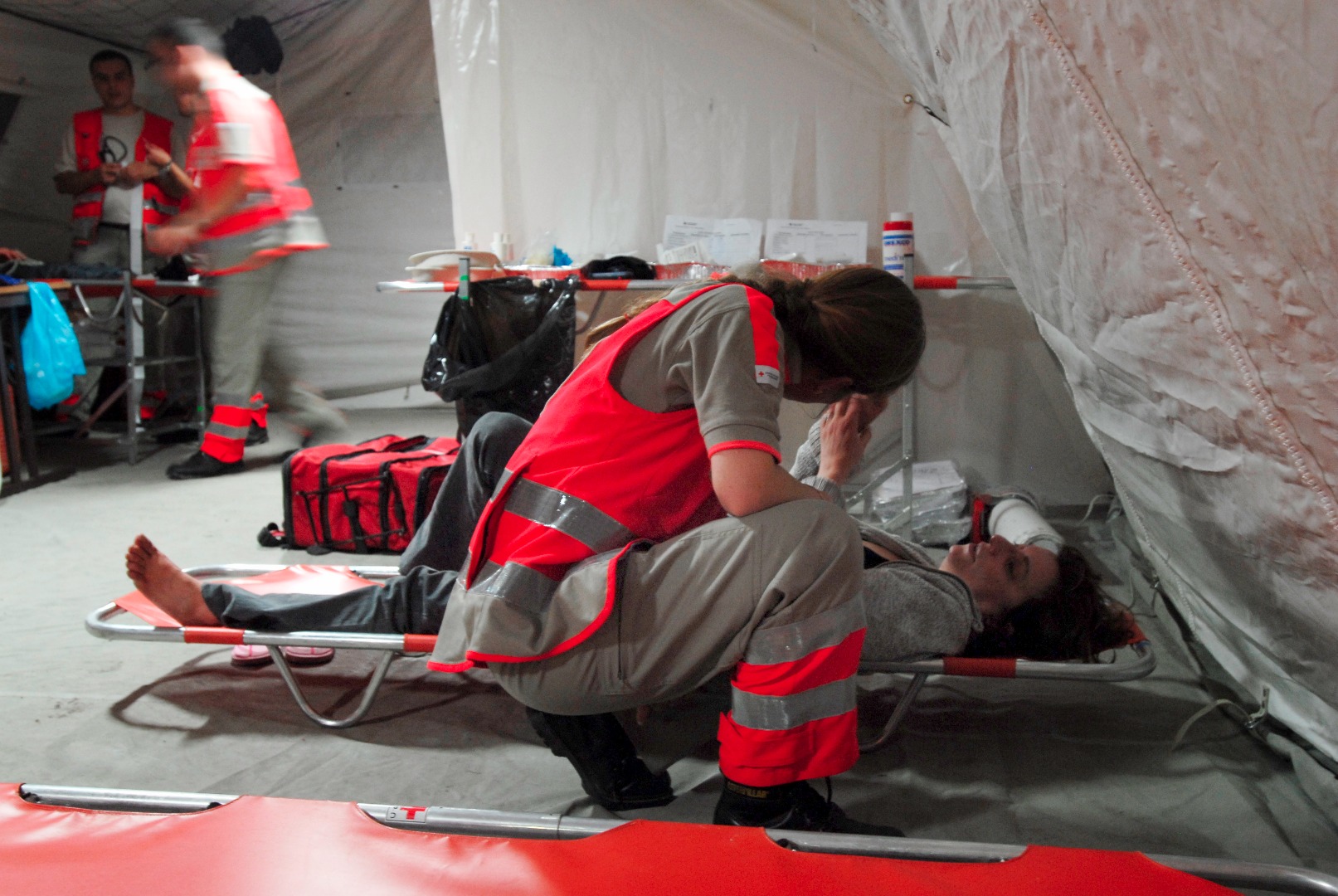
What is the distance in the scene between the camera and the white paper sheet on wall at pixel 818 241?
3.40m

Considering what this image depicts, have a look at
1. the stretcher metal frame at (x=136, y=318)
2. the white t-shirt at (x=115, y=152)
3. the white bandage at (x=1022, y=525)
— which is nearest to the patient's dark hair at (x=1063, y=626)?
the white bandage at (x=1022, y=525)

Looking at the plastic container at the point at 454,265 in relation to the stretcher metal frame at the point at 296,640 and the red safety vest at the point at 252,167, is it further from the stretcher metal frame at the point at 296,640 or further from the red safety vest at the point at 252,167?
the stretcher metal frame at the point at 296,640

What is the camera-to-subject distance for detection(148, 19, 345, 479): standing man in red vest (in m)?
3.02

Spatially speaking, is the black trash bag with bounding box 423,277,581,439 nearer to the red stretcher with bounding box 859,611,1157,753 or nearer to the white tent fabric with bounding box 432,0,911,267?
the white tent fabric with bounding box 432,0,911,267

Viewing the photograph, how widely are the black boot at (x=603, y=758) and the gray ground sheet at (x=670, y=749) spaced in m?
0.03

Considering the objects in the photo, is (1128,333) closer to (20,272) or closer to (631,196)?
(631,196)

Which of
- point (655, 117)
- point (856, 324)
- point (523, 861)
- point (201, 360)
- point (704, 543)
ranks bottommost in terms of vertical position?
point (523, 861)

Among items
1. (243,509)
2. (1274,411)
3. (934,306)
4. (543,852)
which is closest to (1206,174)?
(1274,411)

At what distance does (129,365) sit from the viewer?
418 cm

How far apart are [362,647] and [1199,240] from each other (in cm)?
144

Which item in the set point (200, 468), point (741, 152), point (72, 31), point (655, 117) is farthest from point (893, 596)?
point (72, 31)

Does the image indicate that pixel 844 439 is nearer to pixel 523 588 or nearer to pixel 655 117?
pixel 523 588

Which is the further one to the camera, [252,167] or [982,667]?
[252,167]

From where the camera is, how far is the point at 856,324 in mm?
1324
